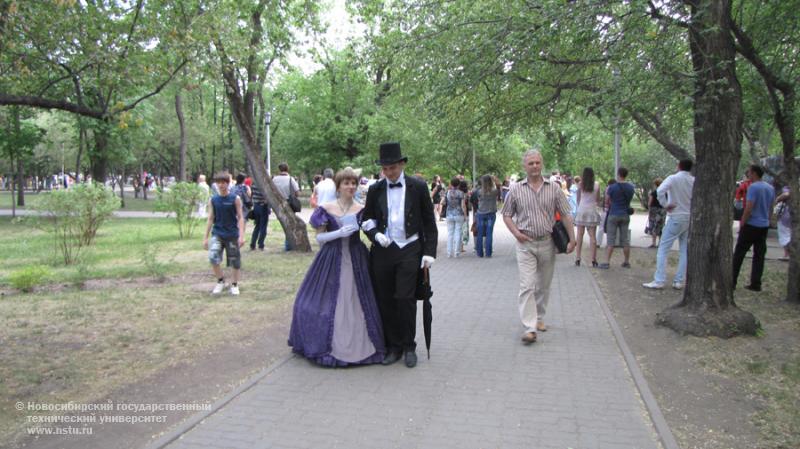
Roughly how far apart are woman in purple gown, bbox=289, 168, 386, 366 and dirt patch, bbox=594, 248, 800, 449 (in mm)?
2496

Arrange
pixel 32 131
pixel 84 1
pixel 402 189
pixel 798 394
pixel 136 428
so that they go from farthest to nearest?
pixel 32 131 < pixel 84 1 < pixel 402 189 < pixel 798 394 < pixel 136 428

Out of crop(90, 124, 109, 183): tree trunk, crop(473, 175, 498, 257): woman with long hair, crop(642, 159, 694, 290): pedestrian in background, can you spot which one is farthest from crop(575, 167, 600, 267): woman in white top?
crop(90, 124, 109, 183): tree trunk

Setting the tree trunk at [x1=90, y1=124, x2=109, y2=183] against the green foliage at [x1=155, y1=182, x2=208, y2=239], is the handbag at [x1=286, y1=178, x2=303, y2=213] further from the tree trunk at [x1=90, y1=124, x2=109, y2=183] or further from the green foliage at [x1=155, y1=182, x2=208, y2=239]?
the tree trunk at [x1=90, y1=124, x2=109, y2=183]

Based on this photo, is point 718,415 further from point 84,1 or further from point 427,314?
point 84,1

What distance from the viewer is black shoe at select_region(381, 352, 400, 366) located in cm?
529

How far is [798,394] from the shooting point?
14.6ft

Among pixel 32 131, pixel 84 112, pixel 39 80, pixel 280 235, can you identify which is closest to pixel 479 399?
pixel 84 112

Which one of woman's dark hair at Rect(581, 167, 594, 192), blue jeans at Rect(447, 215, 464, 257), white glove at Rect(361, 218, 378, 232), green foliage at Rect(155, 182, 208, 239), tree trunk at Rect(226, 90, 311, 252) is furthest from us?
green foliage at Rect(155, 182, 208, 239)

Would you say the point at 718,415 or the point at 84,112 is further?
the point at 84,112

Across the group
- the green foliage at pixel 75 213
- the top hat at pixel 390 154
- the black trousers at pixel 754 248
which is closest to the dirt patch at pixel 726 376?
the black trousers at pixel 754 248

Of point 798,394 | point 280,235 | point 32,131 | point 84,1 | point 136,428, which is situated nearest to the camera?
point 136,428

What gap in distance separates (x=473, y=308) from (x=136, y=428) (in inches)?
184

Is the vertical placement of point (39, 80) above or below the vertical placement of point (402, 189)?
above

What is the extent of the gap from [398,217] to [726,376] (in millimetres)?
3117
